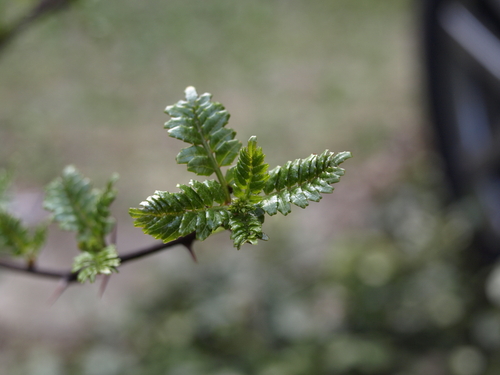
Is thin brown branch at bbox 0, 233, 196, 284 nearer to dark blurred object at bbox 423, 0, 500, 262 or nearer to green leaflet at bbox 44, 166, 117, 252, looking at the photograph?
green leaflet at bbox 44, 166, 117, 252

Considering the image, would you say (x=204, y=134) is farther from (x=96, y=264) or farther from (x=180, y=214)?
(x=96, y=264)

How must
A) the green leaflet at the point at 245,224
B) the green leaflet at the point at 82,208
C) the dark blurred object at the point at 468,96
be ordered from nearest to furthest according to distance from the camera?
the green leaflet at the point at 245,224, the green leaflet at the point at 82,208, the dark blurred object at the point at 468,96

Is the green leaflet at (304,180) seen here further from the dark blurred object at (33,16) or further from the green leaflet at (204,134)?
Result: the dark blurred object at (33,16)

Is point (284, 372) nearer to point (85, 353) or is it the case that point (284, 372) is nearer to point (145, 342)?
point (145, 342)

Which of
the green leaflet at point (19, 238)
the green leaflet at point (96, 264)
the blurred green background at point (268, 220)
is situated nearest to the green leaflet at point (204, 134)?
the green leaflet at point (96, 264)

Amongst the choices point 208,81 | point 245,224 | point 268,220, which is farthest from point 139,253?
point 208,81

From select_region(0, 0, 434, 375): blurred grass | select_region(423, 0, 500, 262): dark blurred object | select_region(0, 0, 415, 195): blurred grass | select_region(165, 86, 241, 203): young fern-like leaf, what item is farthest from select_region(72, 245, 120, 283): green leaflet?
select_region(0, 0, 415, 195): blurred grass

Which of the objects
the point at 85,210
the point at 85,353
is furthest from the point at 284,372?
the point at 85,210
